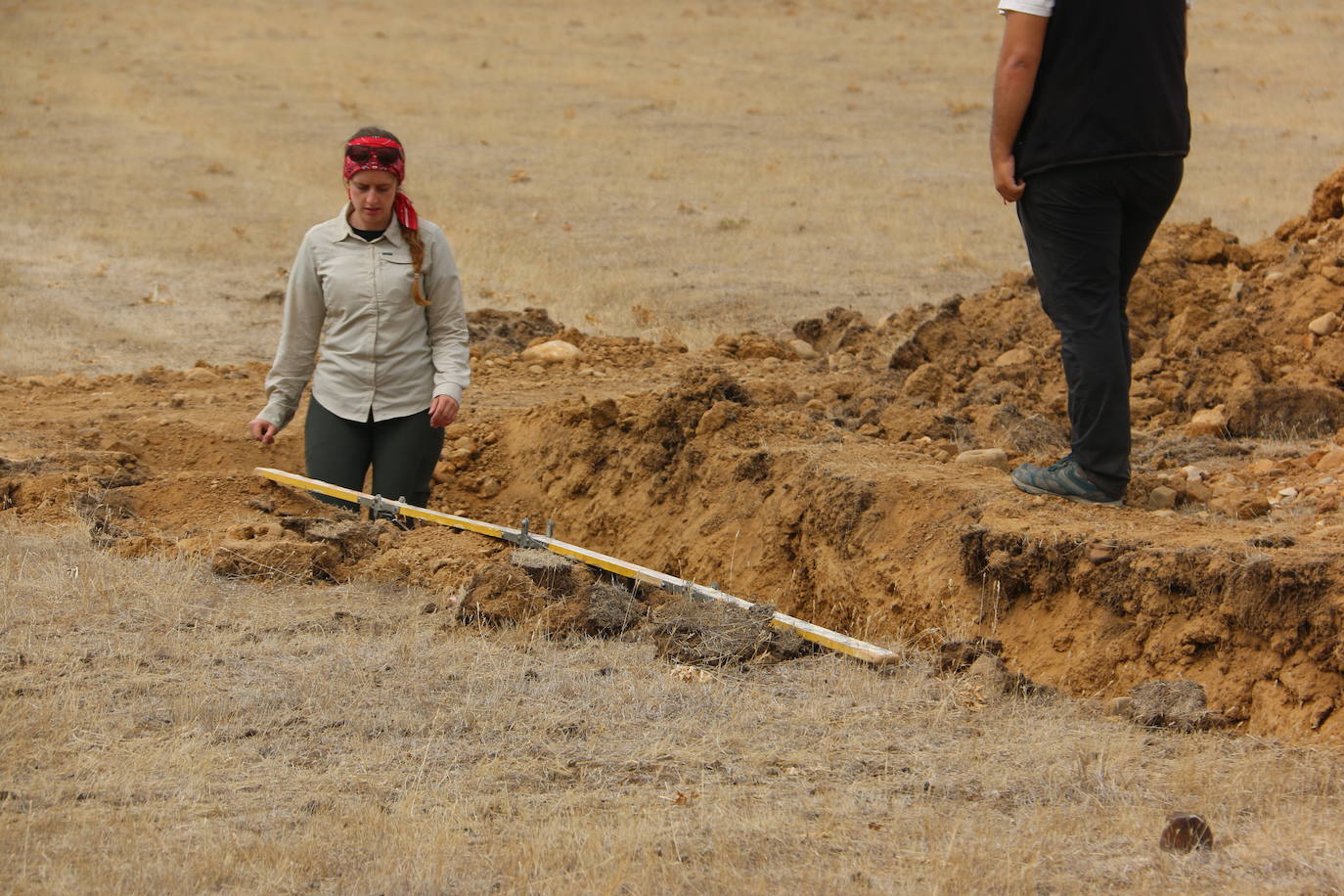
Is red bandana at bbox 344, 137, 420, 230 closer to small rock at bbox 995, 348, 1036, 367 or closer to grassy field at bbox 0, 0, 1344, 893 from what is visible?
grassy field at bbox 0, 0, 1344, 893

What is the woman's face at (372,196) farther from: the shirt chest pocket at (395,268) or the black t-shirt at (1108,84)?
the black t-shirt at (1108,84)

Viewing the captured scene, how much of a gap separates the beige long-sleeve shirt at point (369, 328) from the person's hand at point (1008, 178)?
2106mm

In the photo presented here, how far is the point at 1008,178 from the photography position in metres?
4.31

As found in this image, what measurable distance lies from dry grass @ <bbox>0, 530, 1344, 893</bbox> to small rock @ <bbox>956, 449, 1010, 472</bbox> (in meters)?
1.75

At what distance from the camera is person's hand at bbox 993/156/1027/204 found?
4297mm

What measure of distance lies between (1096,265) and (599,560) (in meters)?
1.82

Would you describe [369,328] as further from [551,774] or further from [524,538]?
[551,774]

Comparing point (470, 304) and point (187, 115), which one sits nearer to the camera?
point (470, 304)

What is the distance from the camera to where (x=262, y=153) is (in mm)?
17828

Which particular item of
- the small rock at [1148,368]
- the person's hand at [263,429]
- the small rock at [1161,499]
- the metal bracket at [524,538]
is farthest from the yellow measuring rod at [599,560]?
the small rock at [1148,368]

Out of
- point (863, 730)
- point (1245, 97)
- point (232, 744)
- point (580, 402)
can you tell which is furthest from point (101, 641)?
point (1245, 97)

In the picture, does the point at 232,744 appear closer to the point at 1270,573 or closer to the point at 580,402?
the point at 1270,573

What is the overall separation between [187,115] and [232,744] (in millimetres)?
18697

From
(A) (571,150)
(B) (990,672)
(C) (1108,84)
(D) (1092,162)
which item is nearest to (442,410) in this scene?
(B) (990,672)
